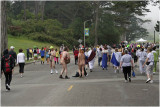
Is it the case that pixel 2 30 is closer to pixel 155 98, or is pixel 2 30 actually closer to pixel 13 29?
pixel 155 98

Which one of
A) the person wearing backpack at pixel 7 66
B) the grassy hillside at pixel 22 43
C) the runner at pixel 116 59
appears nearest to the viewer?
the person wearing backpack at pixel 7 66

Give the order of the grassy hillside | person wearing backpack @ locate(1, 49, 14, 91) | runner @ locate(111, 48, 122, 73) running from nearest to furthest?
person wearing backpack @ locate(1, 49, 14, 91)
runner @ locate(111, 48, 122, 73)
the grassy hillside

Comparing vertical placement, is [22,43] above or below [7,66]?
above

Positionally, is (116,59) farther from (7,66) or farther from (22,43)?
(22,43)

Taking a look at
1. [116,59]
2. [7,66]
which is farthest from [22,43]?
[7,66]

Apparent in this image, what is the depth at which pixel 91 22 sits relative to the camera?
3246 inches

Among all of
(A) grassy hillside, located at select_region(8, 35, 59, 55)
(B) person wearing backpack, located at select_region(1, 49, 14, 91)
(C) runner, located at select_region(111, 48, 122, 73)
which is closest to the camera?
(B) person wearing backpack, located at select_region(1, 49, 14, 91)

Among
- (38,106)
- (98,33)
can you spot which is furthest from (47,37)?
(38,106)

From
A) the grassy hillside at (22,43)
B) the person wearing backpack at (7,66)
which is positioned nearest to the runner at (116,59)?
the person wearing backpack at (7,66)

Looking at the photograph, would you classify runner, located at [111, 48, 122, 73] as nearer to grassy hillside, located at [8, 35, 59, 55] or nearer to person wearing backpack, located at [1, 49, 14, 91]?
person wearing backpack, located at [1, 49, 14, 91]

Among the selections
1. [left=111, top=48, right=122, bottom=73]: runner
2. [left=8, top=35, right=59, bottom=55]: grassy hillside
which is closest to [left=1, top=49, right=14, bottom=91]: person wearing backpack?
[left=111, top=48, right=122, bottom=73]: runner

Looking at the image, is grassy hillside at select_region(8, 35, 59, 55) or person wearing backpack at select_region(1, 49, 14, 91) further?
grassy hillside at select_region(8, 35, 59, 55)

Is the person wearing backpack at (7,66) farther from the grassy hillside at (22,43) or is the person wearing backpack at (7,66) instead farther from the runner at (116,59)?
the grassy hillside at (22,43)

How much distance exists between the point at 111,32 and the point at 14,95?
6398cm
